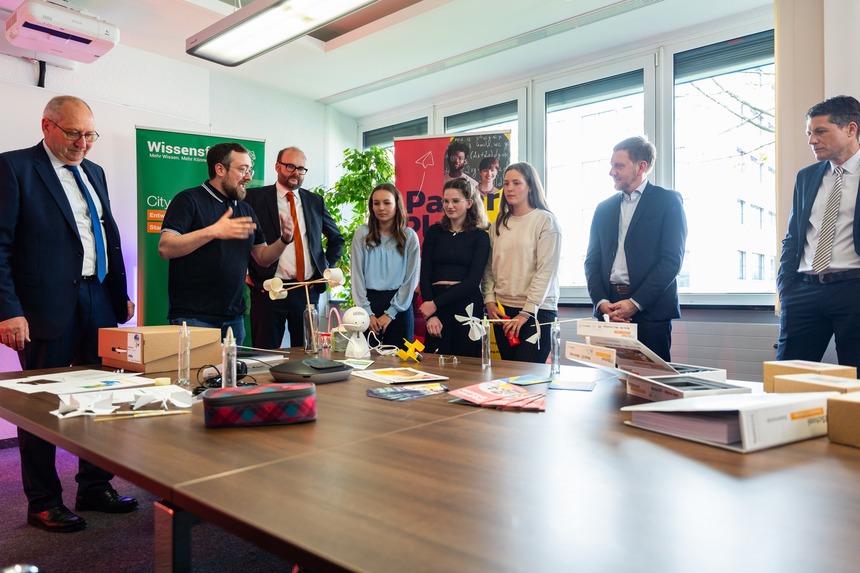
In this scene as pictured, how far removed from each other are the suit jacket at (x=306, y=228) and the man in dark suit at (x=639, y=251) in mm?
1608

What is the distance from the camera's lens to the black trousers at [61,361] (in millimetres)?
2104

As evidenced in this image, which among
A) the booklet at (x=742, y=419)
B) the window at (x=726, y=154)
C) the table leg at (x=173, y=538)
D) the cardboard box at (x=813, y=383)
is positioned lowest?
the table leg at (x=173, y=538)

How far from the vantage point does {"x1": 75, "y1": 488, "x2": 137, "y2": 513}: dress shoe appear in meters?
2.32

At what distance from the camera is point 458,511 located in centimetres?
65

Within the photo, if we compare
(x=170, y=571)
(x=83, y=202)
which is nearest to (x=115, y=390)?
(x=170, y=571)

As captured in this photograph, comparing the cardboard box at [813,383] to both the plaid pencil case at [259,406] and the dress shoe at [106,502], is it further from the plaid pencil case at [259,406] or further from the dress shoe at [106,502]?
the dress shoe at [106,502]

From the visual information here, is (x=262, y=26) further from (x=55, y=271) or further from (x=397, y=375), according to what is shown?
(x=397, y=375)

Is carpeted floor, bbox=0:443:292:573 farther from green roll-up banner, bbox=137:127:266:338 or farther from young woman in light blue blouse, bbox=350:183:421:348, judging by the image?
green roll-up banner, bbox=137:127:266:338

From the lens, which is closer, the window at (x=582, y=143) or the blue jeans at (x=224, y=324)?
the blue jeans at (x=224, y=324)

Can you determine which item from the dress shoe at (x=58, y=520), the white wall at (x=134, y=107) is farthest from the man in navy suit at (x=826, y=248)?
the white wall at (x=134, y=107)

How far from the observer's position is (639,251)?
9.62 ft

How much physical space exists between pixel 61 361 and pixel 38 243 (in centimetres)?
47

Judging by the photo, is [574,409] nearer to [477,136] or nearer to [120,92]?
[477,136]

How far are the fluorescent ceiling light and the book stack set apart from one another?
209 cm
